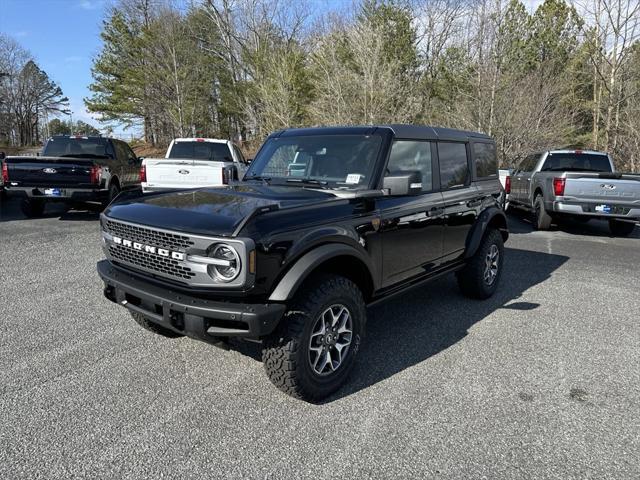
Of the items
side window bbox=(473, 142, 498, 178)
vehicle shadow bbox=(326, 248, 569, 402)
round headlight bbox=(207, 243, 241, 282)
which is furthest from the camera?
side window bbox=(473, 142, 498, 178)

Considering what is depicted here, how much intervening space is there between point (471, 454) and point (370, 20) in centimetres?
2455

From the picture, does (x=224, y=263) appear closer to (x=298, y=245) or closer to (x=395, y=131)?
(x=298, y=245)

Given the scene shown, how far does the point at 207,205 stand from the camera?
3.10 m

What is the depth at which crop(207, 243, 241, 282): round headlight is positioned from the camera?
8.46ft

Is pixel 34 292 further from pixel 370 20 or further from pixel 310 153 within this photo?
pixel 370 20

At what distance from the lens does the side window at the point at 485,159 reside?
17.0 feet

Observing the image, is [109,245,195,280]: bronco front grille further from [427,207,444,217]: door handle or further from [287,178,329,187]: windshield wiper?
[427,207,444,217]: door handle

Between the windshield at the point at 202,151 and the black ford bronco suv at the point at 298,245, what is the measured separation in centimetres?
725

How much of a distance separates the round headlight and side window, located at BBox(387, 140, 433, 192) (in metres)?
1.70

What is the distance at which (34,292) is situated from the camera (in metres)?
5.16

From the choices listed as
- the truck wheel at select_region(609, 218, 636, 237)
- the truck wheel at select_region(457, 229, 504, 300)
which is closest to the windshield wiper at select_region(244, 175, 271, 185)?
the truck wheel at select_region(457, 229, 504, 300)

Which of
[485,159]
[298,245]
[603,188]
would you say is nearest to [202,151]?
[485,159]

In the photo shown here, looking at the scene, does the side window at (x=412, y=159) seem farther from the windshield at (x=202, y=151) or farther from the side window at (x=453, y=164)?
the windshield at (x=202, y=151)

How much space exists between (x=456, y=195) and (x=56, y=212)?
10.6 metres
